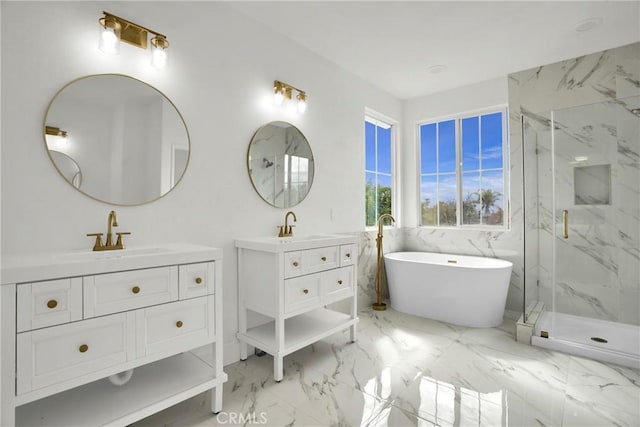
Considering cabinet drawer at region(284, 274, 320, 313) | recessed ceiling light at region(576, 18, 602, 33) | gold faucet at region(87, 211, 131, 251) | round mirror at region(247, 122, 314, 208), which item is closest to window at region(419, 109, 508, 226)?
recessed ceiling light at region(576, 18, 602, 33)

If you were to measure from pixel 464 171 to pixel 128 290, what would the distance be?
384 cm

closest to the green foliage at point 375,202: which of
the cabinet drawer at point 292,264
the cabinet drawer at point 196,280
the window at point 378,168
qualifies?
the window at point 378,168

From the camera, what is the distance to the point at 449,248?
13.3ft

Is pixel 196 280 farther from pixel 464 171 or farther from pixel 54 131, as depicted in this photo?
pixel 464 171

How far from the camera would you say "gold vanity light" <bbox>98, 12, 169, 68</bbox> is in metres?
1.76

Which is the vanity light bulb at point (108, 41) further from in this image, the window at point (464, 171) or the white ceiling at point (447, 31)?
the window at point (464, 171)

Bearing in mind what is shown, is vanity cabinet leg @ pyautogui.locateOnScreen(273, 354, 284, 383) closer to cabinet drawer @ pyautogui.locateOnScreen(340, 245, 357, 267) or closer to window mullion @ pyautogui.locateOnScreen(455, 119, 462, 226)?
cabinet drawer @ pyautogui.locateOnScreen(340, 245, 357, 267)

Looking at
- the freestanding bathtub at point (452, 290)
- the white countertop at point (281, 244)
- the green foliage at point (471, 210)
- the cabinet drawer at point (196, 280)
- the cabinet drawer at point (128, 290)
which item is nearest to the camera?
the cabinet drawer at point (128, 290)

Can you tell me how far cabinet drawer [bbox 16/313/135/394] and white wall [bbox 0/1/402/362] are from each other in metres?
0.57

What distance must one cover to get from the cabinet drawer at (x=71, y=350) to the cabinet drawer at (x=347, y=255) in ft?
5.09

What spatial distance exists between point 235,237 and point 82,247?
93 centimetres

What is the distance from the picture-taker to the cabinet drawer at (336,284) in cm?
245

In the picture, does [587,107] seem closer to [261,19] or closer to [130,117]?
[261,19]

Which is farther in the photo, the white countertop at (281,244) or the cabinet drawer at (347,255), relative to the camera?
the cabinet drawer at (347,255)
